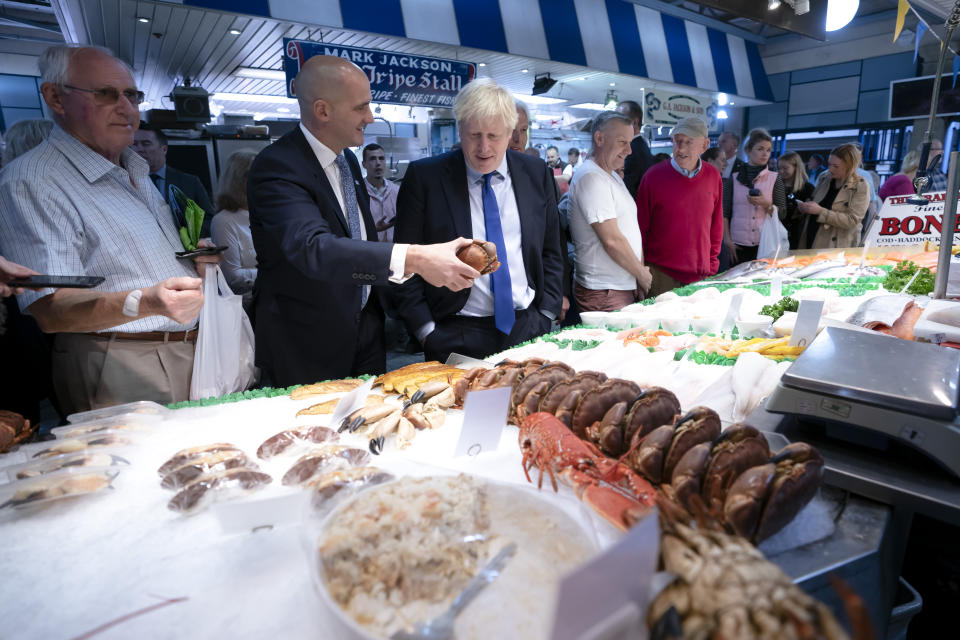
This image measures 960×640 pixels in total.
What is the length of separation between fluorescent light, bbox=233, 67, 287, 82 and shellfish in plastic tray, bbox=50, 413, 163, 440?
1018cm

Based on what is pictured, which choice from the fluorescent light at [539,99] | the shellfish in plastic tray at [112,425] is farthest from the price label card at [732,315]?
the fluorescent light at [539,99]

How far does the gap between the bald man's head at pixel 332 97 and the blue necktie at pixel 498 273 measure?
→ 681 millimetres

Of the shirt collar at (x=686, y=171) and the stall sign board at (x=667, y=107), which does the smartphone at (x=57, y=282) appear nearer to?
the shirt collar at (x=686, y=171)

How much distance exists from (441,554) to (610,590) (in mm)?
296

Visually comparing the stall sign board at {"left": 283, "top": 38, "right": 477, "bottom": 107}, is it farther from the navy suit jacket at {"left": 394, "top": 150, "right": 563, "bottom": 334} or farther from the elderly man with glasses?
the elderly man with glasses

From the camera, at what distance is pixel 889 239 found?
3199 mm

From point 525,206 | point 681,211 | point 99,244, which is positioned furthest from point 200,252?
point 681,211

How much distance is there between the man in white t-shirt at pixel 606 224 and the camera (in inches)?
133

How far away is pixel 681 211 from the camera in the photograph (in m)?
3.94

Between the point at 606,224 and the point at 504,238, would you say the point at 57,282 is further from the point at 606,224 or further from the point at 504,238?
the point at 606,224

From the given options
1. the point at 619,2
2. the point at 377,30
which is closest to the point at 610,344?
the point at 377,30

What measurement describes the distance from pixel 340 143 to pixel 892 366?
79.9 inches

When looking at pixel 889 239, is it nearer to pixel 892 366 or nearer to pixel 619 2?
pixel 892 366

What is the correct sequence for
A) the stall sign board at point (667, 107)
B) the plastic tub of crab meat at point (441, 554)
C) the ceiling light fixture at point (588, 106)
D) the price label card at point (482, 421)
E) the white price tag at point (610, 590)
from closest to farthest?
the white price tag at point (610, 590), the plastic tub of crab meat at point (441, 554), the price label card at point (482, 421), the stall sign board at point (667, 107), the ceiling light fixture at point (588, 106)
